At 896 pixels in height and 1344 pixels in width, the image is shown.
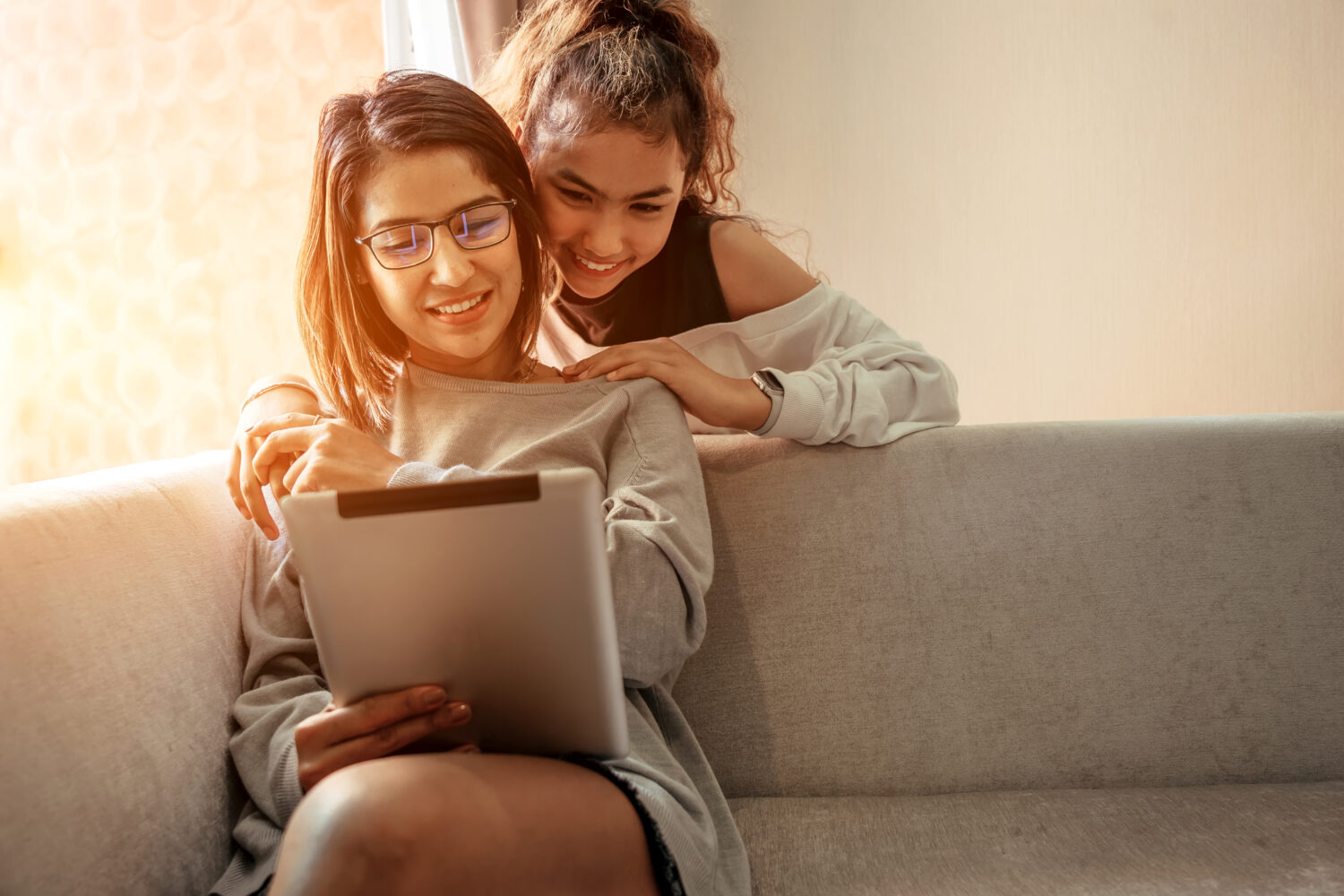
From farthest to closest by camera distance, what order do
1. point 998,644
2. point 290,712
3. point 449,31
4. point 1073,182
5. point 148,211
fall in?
point 148,211 → point 1073,182 → point 449,31 → point 998,644 → point 290,712

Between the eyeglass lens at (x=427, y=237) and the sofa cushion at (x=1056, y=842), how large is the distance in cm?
68

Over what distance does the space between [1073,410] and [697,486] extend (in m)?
1.42

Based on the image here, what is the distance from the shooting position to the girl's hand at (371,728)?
0.67 meters

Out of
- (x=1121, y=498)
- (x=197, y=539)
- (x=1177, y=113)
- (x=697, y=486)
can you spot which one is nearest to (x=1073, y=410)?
(x=1177, y=113)

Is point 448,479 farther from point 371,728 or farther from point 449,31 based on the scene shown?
point 449,31

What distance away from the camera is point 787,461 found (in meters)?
1.15

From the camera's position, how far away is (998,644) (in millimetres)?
1065

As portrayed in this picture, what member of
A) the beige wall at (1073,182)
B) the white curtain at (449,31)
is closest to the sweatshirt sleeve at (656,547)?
the white curtain at (449,31)

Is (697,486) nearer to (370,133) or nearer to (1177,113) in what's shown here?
(370,133)

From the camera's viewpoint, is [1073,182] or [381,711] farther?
[1073,182]

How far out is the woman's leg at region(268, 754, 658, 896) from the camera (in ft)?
1.95

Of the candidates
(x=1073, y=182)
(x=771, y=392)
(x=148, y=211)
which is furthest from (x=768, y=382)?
(x=148, y=211)

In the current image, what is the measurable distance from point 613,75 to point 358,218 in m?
0.37

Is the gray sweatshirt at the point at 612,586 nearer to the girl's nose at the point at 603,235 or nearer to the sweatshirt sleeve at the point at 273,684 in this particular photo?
the sweatshirt sleeve at the point at 273,684
